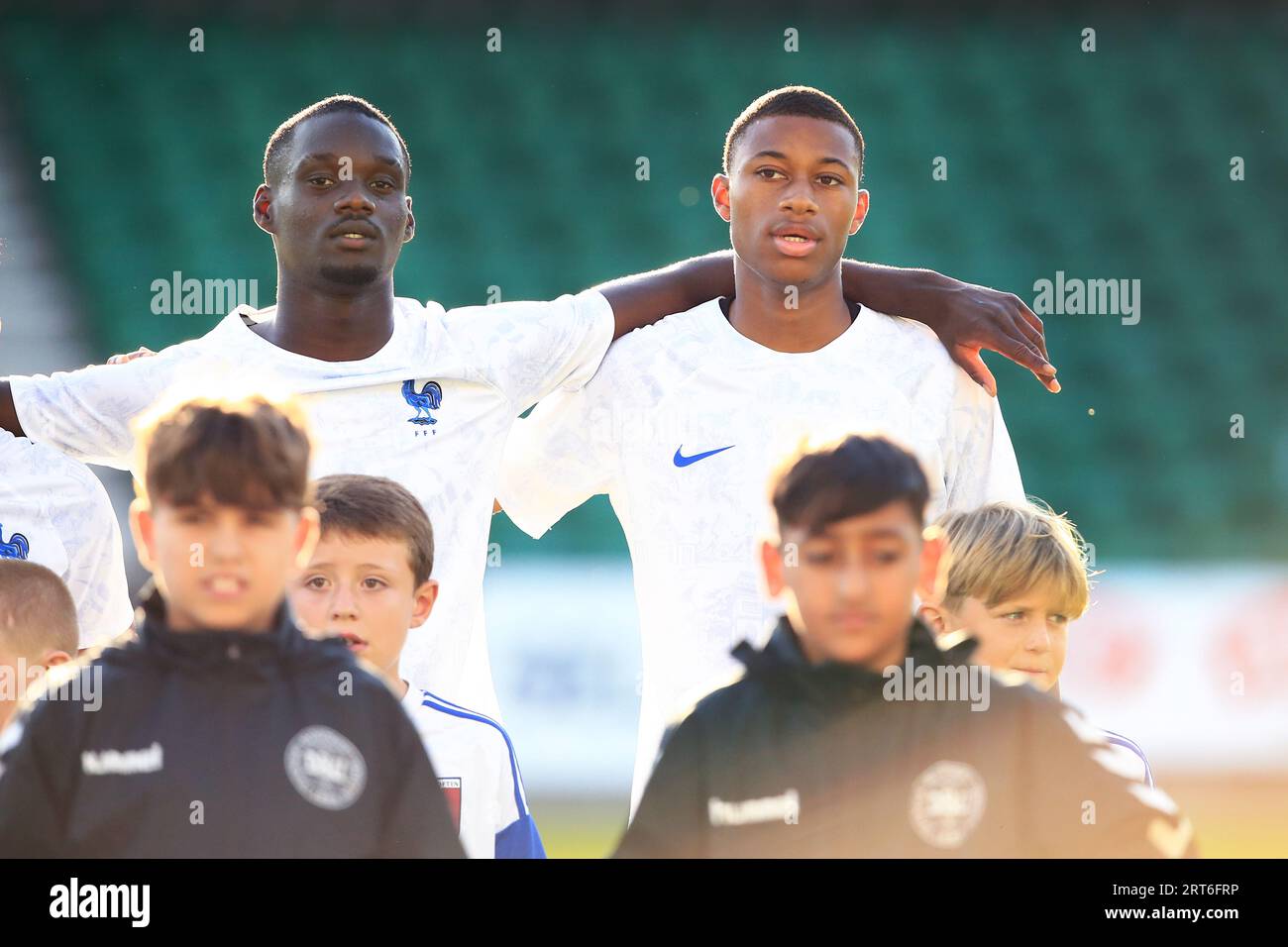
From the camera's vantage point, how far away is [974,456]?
11.5ft

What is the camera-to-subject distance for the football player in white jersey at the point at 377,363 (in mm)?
3262

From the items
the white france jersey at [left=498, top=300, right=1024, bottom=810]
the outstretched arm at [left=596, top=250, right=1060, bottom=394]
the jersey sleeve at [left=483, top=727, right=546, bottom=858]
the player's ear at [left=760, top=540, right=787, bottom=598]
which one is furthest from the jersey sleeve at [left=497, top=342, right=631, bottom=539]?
the player's ear at [left=760, top=540, right=787, bottom=598]

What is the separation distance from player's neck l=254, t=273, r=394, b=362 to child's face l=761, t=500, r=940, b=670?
1.35 m

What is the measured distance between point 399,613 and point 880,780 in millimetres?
1076

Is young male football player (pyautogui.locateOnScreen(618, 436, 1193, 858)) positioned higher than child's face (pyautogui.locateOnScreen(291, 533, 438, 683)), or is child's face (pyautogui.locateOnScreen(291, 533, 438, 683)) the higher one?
child's face (pyautogui.locateOnScreen(291, 533, 438, 683))

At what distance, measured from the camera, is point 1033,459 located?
8430mm

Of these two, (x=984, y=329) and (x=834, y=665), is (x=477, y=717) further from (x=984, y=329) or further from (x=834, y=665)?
(x=984, y=329)

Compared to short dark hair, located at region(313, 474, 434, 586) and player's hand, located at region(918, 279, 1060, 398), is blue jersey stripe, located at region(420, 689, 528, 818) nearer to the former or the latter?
short dark hair, located at region(313, 474, 434, 586)

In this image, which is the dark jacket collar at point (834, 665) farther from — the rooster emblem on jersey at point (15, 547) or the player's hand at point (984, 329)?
the rooster emblem on jersey at point (15, 547)

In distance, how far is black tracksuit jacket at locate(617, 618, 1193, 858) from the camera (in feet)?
7.30

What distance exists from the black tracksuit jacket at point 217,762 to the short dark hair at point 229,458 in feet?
0.55
